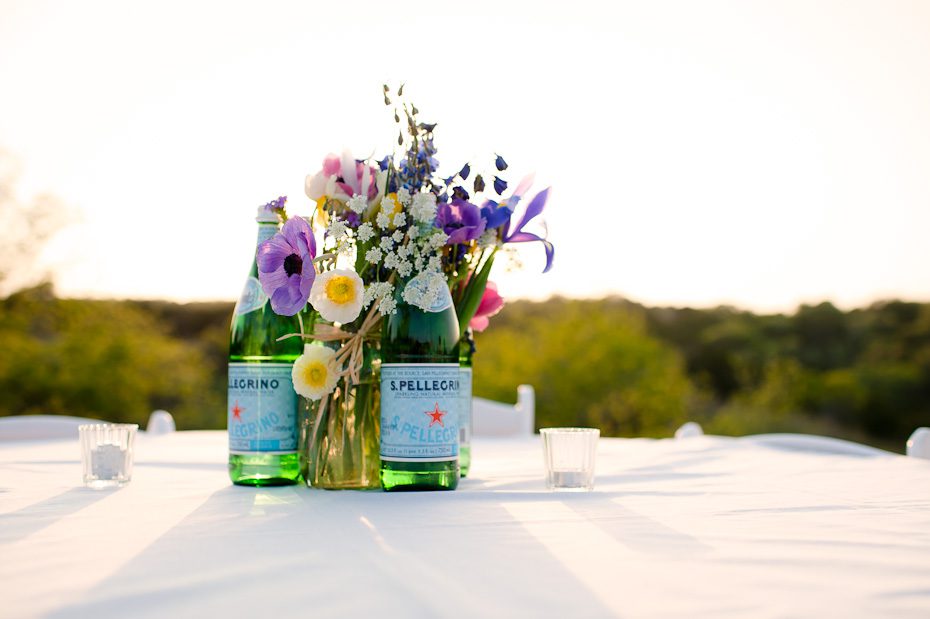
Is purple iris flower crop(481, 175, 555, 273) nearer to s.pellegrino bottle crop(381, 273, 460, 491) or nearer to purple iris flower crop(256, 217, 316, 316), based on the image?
s.pellegrino bottle crop(381, 273, 460, 491)

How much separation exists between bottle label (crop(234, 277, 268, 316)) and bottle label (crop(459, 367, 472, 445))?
338 millimetres

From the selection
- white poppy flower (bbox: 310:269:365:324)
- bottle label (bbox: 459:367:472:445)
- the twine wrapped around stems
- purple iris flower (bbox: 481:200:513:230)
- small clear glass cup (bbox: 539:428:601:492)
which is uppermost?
purple iris flower (bbox: 481:200:513:230)

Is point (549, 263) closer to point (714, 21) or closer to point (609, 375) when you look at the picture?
point (714, 21)

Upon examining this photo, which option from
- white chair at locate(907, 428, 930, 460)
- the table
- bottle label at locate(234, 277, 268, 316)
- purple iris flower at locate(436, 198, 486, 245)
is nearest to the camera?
the table

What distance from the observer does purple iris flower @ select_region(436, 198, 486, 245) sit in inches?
45.5

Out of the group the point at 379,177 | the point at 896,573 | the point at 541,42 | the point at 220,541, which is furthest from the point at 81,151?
the point at 896,573

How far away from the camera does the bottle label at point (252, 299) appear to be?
128cm

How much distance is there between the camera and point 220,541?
778mm

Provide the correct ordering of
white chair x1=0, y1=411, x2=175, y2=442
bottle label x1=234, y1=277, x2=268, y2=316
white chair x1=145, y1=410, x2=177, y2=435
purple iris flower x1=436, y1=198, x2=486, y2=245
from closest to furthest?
purple iris flower x1=436, y1=198, x2=486, y2=245
bottle label x1=234, y1=277, x2=268, y2=316
white chair x1=0, y1=411, x2=175, y2=442
white chair x1=145, y1=410, x2=177, y2=435

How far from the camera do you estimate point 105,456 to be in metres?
1.19

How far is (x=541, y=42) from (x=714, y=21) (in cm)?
158

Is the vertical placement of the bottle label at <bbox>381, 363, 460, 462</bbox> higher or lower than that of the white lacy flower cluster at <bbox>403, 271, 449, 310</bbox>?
lower

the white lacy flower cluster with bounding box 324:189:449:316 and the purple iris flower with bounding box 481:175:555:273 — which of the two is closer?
the white lacy flower cluster with bounding box 324:189:449:316

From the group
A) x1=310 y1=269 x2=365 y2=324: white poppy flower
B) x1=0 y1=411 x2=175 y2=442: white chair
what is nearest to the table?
x1=310 y1=269 x2=365 y2=324: white poppy flower
